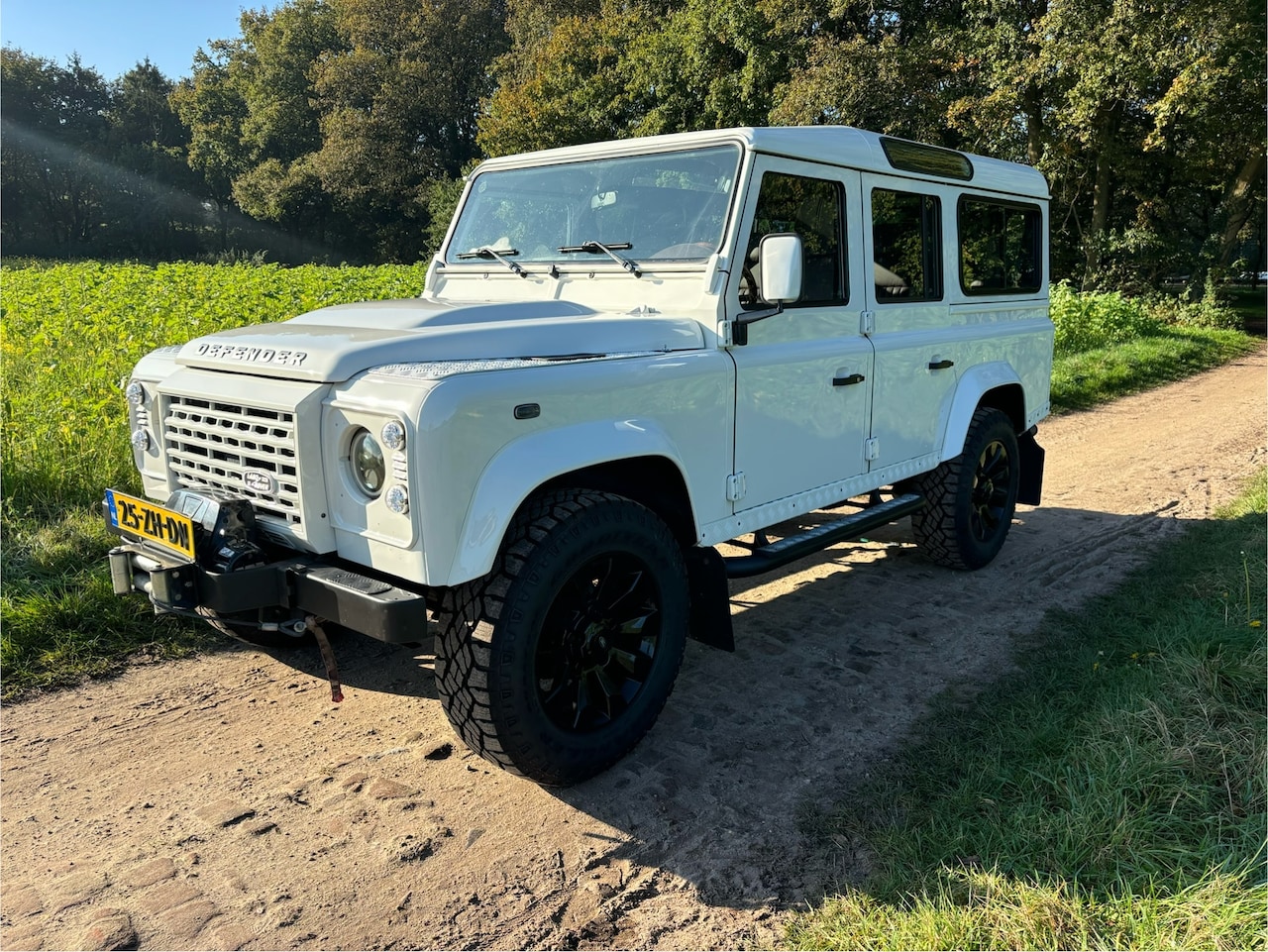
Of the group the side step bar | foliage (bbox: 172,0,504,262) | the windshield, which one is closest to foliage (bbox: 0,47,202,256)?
foliage (bbox: 172,0,504,262)

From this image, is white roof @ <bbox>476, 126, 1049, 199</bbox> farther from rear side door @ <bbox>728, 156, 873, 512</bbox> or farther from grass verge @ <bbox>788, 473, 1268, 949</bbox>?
grass verge @ <bbox>788, 473, 1268, 949</bbox>

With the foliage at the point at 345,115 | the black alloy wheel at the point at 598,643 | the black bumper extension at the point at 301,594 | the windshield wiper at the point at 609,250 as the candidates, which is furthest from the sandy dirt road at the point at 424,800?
the foliage at the point at 345,115

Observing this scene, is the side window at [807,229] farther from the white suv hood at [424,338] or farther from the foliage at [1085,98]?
the foliage at [1085,98]

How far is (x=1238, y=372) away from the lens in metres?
14.5

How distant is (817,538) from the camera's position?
4.21 m

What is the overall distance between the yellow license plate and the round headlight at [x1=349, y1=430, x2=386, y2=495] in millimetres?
610

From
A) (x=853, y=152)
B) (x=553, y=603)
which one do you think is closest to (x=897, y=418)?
(x=853, y=152)

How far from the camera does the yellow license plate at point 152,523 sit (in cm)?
296

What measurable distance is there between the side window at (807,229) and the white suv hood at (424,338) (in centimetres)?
40

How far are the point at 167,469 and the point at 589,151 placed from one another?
2.28 metres

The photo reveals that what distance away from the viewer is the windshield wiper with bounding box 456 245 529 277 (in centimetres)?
416

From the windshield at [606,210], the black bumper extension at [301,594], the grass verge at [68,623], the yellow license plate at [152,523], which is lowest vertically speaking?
the grass verge at [68,623]

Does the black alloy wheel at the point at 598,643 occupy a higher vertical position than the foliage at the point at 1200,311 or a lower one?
lower

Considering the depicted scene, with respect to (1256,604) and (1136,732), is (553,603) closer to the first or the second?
(1136,732)
